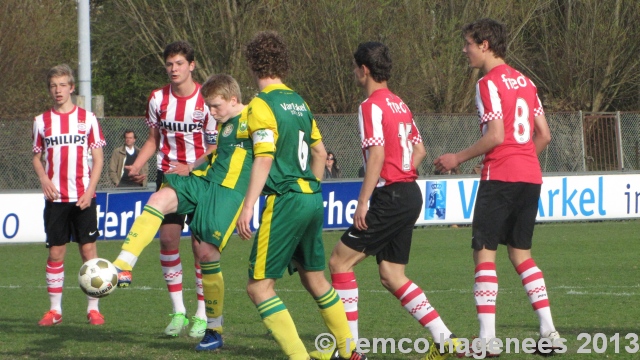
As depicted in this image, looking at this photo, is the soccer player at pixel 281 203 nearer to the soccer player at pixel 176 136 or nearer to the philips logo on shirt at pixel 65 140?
the soccer player at pixel 176 136

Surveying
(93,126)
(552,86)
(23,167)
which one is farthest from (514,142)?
(552,86)

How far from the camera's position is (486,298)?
21.0 feet

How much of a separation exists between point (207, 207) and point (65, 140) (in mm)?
2737

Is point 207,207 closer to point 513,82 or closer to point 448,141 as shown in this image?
point 513,82

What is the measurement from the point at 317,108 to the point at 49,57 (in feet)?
22.7

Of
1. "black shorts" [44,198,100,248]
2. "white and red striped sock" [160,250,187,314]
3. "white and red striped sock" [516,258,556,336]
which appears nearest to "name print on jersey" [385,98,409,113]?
"white and red striped sock" [516,258,556,336]

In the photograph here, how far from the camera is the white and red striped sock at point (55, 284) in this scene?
28.1ft

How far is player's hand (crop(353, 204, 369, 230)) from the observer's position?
6.32 metres

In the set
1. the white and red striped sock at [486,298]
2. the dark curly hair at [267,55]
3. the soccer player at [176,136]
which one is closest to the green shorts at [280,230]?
the dark curly hair at [267,55]

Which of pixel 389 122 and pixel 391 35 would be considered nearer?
pixel 389 122

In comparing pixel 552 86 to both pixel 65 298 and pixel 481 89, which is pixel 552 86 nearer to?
pixel 65 298

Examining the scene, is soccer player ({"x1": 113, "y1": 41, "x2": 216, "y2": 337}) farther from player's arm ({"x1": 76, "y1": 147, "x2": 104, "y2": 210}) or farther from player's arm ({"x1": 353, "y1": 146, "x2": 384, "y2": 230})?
player's arm ({"x1": 353, "y1": 146, "x2": 384, "y2": 230})

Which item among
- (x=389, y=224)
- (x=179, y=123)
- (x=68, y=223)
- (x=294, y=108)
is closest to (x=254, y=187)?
(x=294, y=108)

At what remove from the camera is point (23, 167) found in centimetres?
1919
